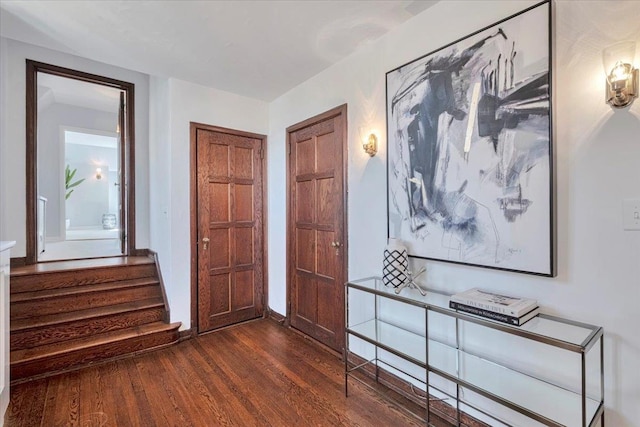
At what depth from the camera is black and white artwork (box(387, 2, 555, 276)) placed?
153cm

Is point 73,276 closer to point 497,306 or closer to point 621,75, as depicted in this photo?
point 497,306

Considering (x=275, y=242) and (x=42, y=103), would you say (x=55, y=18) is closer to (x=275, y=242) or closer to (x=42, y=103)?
(x=275, y=242)

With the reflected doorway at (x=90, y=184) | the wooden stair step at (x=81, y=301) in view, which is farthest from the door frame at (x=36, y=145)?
the reflected doorway at (x=90, y=184)

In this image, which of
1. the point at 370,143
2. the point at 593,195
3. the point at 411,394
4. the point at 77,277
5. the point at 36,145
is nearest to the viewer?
the point at 593,195

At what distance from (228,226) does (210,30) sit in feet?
6.34

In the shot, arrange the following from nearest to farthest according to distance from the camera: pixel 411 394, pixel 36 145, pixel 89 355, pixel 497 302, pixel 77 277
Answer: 1. pixel 497 302
2. pixel 411 394
3. pixel 89 355
4. pixel 77 277
5. pixel 36 145

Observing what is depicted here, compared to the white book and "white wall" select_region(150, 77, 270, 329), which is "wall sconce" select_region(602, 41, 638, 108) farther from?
"white wall" select_region(150, 77, 270, 329)

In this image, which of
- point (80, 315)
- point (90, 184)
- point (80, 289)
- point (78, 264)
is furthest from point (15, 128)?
point (90, 184)

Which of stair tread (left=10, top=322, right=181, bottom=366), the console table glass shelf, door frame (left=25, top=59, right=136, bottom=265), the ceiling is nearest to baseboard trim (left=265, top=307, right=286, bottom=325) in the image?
stair tread (left=10, top=322, right=181, bottom=366)

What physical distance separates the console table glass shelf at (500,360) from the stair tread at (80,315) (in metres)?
2.20

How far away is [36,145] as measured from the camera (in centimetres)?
336

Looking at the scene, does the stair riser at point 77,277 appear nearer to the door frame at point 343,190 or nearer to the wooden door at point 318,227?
the door frame at point 343,190

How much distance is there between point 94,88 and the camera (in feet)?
15.6

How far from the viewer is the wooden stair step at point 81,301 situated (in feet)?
9.03
